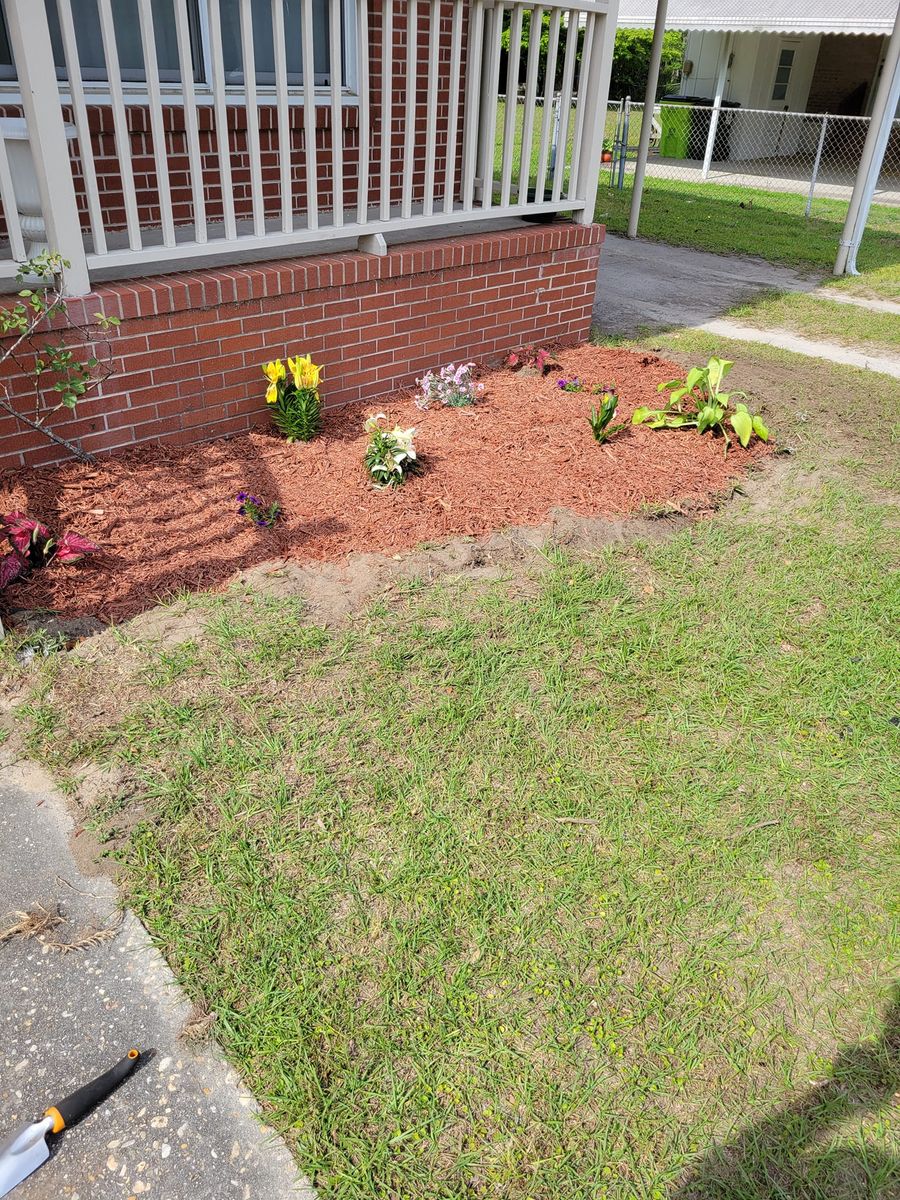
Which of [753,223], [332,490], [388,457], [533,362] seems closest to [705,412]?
[533,362]

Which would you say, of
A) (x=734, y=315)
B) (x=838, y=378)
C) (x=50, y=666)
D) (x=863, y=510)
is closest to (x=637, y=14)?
(x=734, y=315)

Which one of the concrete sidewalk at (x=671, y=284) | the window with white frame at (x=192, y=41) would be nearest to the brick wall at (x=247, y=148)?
the window with white frame at (x=192, y=41)

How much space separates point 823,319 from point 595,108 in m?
3.18

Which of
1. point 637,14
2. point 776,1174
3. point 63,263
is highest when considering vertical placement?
point 637,14

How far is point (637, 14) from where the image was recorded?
74.5 ft

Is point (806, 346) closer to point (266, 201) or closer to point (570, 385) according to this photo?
point (570, 385)

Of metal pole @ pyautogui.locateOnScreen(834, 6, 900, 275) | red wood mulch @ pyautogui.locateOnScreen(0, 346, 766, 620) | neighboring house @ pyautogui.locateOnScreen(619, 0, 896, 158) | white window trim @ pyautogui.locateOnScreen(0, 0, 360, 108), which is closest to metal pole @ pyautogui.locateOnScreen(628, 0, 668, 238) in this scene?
metal pole @ pyautogui.locateOnScreen(834, 6, 900, 275)

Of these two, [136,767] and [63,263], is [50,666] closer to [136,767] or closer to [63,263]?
[136,767]

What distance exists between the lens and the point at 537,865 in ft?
8.09

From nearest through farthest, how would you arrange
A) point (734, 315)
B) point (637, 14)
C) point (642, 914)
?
point (642, 914)
point (734, 315)
point (637, 14)

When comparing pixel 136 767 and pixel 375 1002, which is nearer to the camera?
pixel 375 1002

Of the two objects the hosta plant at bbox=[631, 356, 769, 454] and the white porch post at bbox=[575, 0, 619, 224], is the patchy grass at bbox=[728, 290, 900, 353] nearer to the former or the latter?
the white porch post at bbox=[575, 0, 619, 224]

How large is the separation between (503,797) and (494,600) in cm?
106

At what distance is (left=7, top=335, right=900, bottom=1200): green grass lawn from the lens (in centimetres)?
188
